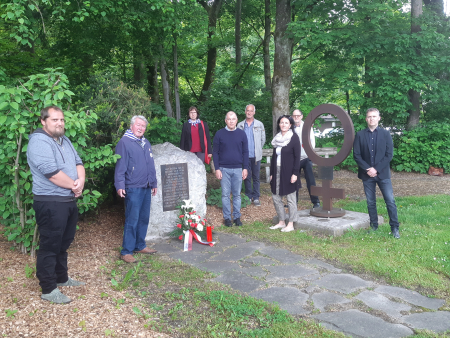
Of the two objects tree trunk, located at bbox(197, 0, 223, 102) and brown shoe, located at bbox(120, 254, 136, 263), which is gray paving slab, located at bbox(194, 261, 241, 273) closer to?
brown shoe, located at bbox(120, 254, 136, 263)

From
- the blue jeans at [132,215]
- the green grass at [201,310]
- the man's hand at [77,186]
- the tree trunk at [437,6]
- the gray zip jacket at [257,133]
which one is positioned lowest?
the green grass at [201,310]

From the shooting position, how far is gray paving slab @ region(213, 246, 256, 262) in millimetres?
4912

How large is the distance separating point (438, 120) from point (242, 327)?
12.0 meters


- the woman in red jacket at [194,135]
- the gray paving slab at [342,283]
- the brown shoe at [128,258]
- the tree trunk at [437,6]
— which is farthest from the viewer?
the tree trunk at [437,6]

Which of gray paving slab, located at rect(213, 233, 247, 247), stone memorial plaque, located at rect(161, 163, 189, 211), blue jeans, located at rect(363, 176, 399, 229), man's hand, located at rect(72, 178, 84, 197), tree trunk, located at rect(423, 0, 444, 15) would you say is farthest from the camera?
tree trunk, located at rect(423, 0, 444, 15)

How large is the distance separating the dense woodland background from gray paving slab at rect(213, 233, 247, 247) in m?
2.01

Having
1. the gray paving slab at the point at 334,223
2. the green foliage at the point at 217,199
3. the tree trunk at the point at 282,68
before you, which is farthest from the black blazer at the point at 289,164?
the tree trunk at the point at 282,68

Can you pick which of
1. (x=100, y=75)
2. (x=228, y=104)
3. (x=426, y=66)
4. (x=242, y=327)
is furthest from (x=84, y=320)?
(x=426, y=66)

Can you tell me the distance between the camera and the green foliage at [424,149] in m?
11.6

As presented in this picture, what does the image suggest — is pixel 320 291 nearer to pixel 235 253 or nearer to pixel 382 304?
pixel 382 304

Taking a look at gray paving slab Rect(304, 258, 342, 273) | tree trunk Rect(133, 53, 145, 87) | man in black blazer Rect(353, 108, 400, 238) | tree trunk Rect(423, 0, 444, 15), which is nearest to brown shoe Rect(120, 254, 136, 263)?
gray paving slab Rect(304, 258, 342, 273)

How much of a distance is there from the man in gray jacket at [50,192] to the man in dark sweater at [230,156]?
3.08 meters

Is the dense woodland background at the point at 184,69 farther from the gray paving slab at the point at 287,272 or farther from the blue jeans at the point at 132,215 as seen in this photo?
the gray paving slab at the point at 287,272

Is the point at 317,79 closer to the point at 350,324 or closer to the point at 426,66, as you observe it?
the point at 426,66
